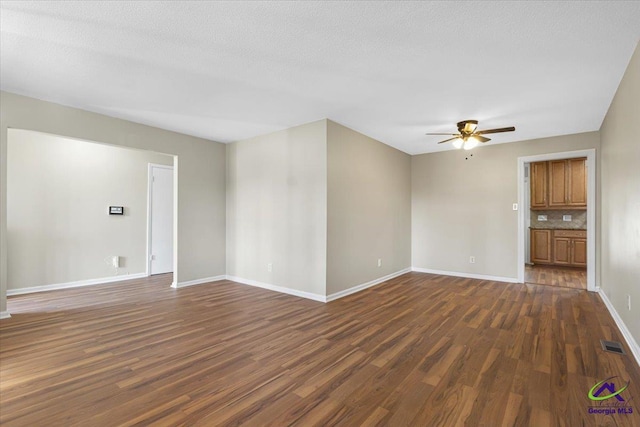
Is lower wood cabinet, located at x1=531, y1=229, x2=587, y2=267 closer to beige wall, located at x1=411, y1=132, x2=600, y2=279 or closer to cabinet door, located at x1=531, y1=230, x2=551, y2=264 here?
cabinet door, located at x1=531, y1=230, x2=551, y2=264

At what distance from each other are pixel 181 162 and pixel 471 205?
17.9ft

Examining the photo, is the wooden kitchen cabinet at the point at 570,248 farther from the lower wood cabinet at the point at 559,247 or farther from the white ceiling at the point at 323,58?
the white ceiling at the point at 323,58

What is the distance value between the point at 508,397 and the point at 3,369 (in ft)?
12.2

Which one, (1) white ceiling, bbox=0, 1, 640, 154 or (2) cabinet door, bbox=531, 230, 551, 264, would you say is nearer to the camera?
(1) white ceiling, bbox=0, 1, 640, 154

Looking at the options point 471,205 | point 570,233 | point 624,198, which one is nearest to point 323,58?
point 624,198

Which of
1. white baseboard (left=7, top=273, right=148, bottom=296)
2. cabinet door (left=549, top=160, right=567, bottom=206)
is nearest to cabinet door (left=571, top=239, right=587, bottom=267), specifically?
cabinet door (left=549, top=160, right=567, bottom=206)

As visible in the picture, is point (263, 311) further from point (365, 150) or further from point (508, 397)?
point (365, 150)

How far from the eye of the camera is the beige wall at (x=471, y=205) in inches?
211

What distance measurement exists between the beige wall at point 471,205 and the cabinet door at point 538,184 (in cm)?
250

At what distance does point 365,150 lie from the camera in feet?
16.5

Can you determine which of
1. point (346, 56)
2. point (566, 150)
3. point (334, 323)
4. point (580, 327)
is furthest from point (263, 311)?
point (566, 150)

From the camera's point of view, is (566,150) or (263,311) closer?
(263,311)

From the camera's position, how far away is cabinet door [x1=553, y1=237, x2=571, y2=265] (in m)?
6.85

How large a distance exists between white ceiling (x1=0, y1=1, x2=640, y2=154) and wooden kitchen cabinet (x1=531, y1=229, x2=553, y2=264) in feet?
13.1
